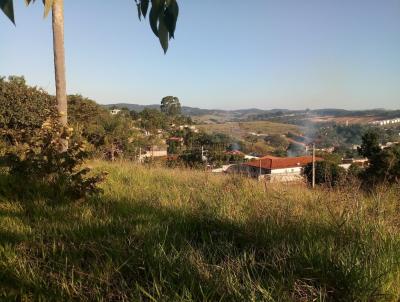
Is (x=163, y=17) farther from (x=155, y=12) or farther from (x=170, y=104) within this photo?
(x=170, y=104)

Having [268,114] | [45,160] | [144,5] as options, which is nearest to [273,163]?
[45,160]

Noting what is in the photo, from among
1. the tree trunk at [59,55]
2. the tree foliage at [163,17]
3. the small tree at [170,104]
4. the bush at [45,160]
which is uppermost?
the small tree at [170,104]

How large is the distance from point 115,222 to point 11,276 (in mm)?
985

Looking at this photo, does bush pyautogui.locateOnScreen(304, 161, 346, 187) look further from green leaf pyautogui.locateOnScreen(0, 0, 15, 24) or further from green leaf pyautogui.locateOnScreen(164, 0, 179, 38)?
green leaf pyautogui.locateOnScreen(0, 0, 15, 24)

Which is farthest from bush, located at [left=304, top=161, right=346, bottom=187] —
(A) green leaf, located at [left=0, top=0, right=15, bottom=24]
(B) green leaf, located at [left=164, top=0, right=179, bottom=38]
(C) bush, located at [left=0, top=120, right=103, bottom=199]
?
(A) green leaf, located at [left=0, top=0, right=15, bottom=24]

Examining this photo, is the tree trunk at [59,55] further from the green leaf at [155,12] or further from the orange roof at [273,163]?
the green leaf at [155,12]

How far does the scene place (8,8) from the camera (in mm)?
901

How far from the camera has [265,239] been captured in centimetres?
268

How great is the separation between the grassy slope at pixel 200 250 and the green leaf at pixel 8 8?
1325 mm

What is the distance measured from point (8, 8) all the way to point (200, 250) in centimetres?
188

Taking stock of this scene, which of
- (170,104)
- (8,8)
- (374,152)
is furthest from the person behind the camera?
(170,104)

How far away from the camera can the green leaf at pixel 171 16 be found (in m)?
0.97

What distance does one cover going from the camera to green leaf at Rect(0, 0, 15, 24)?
0.89 metres

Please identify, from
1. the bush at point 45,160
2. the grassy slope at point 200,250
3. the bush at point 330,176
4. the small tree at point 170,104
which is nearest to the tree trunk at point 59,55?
the bush at point 45,160
